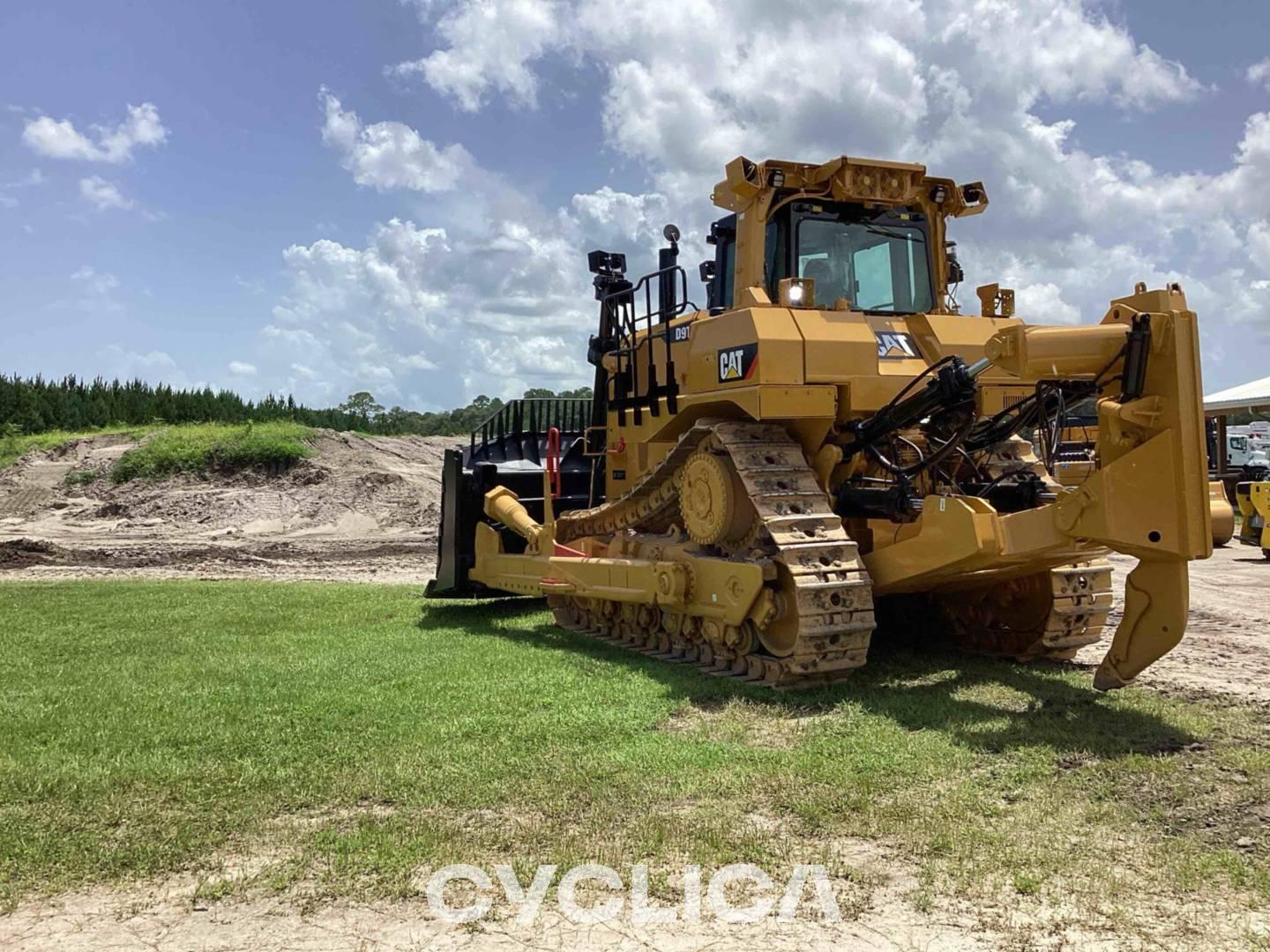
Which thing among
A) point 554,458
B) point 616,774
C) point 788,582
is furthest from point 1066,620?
point 554,458

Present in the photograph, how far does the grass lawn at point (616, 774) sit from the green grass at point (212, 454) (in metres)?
22.1

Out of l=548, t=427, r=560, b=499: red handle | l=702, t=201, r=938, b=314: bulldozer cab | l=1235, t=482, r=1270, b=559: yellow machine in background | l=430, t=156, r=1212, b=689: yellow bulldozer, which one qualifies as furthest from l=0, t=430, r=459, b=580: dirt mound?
l=1235, t=482, r=1270, b=559: yellow machine in background

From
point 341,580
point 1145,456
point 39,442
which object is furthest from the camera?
point 39,442

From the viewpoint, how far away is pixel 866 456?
7.91 meters

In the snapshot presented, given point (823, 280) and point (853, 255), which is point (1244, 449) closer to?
point (853, 255)

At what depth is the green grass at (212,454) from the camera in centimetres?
2988

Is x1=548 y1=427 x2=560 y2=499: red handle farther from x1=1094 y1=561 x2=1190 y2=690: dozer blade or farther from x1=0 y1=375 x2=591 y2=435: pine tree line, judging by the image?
x1=0 y1=375 x2=591 y2=435: pine tree line

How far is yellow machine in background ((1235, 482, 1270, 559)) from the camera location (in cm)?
1641

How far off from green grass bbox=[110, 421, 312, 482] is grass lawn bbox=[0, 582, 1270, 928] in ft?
72.4

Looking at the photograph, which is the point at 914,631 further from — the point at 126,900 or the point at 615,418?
the point at 126,900

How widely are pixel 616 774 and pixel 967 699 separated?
264 centimetres

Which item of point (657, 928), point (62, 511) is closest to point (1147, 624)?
point (657, 928)

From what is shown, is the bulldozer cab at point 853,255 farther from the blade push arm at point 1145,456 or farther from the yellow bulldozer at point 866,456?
the blade push arm at point 1145,456

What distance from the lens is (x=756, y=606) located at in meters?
7.29
